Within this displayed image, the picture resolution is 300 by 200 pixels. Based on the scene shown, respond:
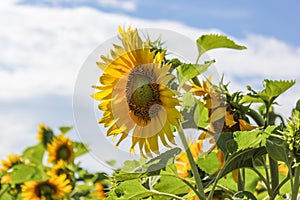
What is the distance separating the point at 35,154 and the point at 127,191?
2235 millimetres

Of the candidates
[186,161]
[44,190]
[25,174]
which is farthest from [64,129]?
[186,161]

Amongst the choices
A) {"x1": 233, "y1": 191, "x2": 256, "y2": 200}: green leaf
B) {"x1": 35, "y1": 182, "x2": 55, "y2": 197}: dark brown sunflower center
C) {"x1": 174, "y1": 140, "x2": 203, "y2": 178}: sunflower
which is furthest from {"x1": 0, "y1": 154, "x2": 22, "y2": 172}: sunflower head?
{"x1": 233, "y1": 191, "x2": 256, "y2": 200}: green leaf

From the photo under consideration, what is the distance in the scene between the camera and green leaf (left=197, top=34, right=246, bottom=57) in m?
1.22

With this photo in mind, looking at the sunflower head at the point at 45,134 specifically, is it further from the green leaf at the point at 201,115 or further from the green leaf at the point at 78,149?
the green leaf at the point at 201,115

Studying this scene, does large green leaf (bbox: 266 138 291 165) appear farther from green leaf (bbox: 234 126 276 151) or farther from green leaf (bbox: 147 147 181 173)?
green leaf (bbox: 147 147 181 173)

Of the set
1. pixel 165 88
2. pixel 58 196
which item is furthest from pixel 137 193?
pixel 58 196

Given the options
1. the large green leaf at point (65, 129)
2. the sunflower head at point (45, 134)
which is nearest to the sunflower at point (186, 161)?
the large green leaf at point (65, 129)

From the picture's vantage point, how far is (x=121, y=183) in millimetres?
1046

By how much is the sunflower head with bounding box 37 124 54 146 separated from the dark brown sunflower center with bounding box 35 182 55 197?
62 centimetres

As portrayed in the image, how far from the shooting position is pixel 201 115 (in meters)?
1.19

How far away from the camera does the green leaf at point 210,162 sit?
1.30 metres

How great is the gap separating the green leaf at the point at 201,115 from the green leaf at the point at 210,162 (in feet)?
0.32

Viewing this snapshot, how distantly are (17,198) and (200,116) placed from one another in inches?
70.2

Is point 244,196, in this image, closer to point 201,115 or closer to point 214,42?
point 201,115
